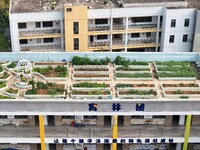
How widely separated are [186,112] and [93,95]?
659 centimetres

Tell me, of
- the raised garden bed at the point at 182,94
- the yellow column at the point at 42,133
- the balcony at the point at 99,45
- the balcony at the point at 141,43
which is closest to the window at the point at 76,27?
the balcony at the point at 99,45

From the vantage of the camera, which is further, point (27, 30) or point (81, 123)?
point (27, 30)

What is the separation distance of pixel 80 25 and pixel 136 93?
14458 millimetres

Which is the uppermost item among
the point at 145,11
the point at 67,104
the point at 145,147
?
the point at 145,11

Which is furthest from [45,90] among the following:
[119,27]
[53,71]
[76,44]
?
[119,27]

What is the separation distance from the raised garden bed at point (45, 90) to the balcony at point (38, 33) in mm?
12959

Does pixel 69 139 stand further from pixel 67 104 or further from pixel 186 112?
pixel 186 112

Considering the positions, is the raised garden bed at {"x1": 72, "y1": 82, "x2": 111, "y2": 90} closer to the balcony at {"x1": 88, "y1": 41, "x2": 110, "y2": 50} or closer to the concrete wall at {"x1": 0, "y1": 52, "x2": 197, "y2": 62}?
the concrete wall at {"x1": 0, "y1": 52, "x2": 197, "y2": 62}

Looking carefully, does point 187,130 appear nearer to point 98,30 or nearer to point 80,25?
point 80,25

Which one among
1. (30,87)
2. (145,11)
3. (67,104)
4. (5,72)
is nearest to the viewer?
(67,104)

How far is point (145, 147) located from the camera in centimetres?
3122

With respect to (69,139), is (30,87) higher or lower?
higher

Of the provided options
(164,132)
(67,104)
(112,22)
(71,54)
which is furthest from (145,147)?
(112,22)

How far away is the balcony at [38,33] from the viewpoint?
42.4 metres
